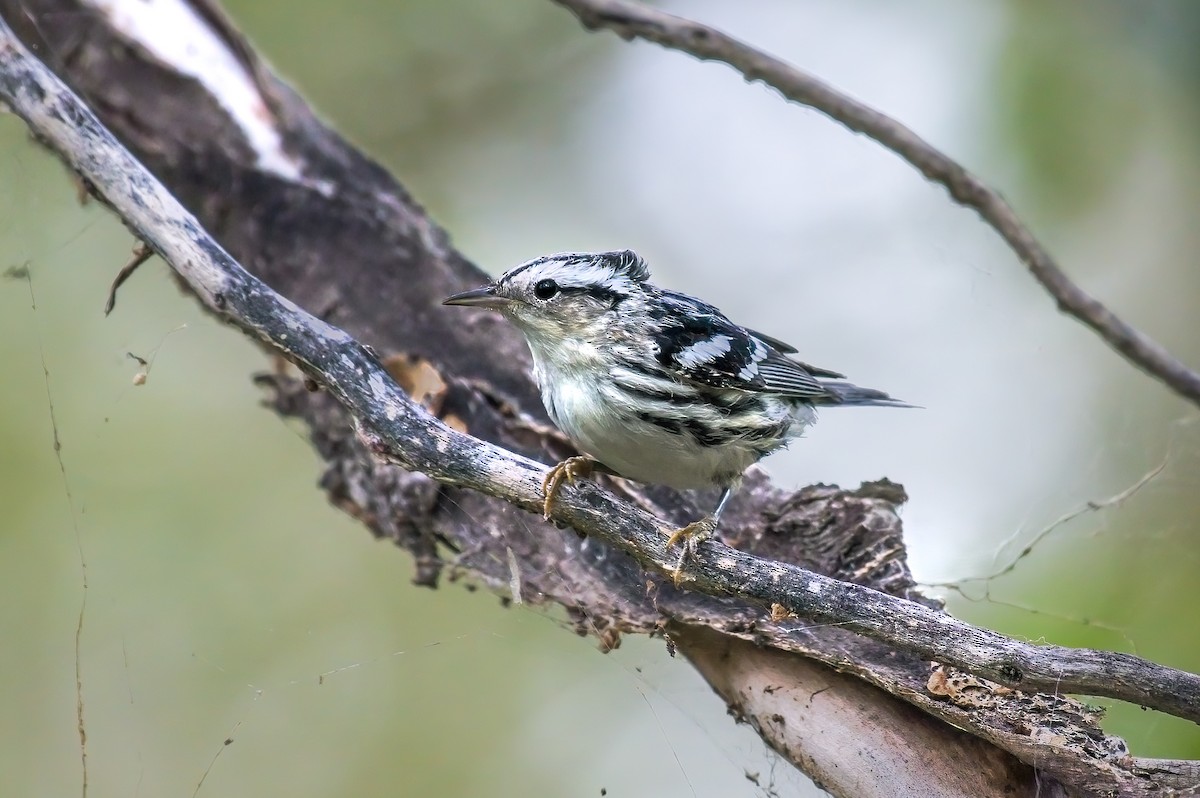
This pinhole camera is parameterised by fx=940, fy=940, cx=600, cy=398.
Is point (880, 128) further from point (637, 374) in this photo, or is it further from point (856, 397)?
point (637, 374)

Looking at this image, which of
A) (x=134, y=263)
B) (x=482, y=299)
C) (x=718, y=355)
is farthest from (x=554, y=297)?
(x=134, y=263)

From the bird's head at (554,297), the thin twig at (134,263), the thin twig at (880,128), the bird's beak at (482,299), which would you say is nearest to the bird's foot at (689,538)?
the bird's head at (554,297)

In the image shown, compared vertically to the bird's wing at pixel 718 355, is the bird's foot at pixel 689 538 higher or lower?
lower

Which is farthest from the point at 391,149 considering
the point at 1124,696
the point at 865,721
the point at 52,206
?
the point at 1124,696

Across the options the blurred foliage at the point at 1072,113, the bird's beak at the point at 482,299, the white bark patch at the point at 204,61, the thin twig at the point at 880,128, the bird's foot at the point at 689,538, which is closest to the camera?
the bird's foot at the point at 689,538

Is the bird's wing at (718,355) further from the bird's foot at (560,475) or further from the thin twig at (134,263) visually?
the thin twig at (134,263)

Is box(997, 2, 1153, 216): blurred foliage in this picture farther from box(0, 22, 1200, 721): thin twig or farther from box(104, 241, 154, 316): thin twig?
box(104, 241, 154, 316): thin twig
